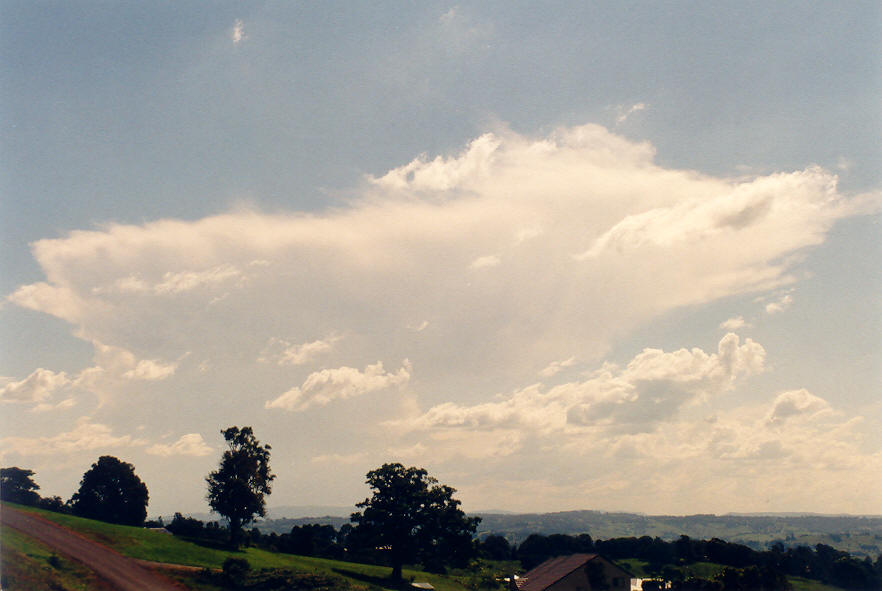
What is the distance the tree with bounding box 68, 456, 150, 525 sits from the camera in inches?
3718

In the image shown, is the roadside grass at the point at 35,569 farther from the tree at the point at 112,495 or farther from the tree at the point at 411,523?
the tree at the point at 112,495

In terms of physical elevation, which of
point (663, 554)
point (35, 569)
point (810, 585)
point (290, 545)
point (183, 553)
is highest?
point (35, 569)

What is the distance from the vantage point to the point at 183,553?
217 feet

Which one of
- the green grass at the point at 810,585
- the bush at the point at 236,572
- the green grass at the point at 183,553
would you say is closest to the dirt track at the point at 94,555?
the green grass at the point at 183,553

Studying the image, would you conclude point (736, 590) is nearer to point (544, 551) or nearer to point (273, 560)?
point (273, 560)

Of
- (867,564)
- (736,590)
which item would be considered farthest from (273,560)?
(867,564)

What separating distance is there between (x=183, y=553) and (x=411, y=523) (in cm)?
2756

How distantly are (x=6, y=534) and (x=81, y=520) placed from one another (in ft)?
67.6

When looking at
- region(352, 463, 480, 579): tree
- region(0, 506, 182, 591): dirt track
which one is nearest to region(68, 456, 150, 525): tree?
region(0, 506, 182, 591): dirt track

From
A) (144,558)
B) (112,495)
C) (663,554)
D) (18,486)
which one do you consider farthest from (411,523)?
(663,554)

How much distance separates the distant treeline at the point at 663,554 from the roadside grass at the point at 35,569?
33.4 metres

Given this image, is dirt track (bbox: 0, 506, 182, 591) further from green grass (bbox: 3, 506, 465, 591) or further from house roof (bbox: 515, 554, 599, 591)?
house roof (bbox: 515, 554, 599, 591)

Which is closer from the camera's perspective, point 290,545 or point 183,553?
point 183,553

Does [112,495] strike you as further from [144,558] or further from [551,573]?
[551,573]
